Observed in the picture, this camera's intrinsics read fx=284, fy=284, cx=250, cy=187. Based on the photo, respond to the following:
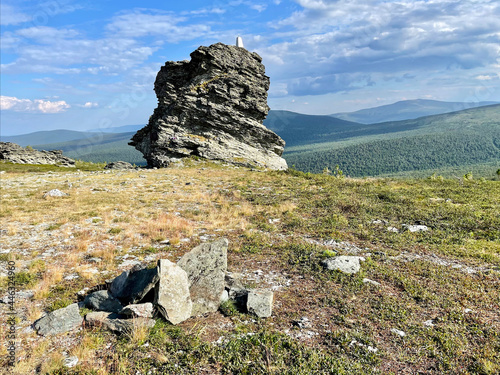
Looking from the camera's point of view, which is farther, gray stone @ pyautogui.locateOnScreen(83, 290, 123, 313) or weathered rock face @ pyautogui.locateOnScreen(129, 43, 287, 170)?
weathered rock face @ pyautogui.locateOnScreen(129, 43, 287, 170)

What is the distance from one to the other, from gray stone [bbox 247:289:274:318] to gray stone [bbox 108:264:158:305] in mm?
2947

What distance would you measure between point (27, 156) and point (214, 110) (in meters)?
53.3

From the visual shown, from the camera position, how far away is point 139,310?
8031mm

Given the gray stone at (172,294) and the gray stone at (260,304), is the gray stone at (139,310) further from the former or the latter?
the gray stone at (260,304)

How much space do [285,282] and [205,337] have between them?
4.00m

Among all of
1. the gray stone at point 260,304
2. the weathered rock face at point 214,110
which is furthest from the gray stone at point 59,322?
the weathered rock face at point 214,110

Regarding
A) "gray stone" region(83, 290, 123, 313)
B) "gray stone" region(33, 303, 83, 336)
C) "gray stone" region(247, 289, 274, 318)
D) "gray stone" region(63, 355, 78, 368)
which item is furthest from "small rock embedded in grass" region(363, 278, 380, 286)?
"gray stone" region(33, 303, 83, 336)

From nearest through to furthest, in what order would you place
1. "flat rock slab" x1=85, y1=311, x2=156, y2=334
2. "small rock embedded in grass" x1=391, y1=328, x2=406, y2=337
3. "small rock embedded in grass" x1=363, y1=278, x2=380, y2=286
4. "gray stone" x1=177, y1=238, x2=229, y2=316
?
"flat rock slab" x1=85, y1=311, x2=156, y2=334 < "small rock embedded in grass" x1=391, y1=328, x2=406, y2=337 < "gray stone" x1=177, y1=238, x2=229, y2=316 < "small rock embedded in grass" x1=363, y1=278, x2=380, y2=286

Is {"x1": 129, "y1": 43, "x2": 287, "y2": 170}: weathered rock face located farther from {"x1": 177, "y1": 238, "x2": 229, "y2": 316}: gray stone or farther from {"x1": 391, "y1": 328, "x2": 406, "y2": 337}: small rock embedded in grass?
{"x1": 391, "y1": 328, "x2": 406, "y2": 337}: small rock embedded in grass

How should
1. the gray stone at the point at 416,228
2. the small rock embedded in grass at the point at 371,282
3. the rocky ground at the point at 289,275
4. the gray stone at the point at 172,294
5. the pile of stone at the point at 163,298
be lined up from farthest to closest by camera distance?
the gray stone at the point at 416,228 < the small rock embedded in grass at the point at 371,282 < the gray stone at the point at 172,294 < the pile of stone at the point at 163,298 < the rocky ground at the point at 289,275

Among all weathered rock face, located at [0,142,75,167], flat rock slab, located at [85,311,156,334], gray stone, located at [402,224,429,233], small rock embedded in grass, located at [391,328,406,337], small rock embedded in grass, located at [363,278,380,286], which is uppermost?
weathered rock face, located at [0,142,75,167]

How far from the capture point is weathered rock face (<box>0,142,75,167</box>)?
6862cm

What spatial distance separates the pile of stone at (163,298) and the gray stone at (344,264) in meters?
3.70

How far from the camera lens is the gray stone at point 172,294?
8.09 metres
